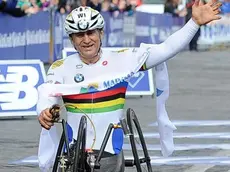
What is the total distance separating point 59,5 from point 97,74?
2038cm

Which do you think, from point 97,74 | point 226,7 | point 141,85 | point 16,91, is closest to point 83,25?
point 97,74

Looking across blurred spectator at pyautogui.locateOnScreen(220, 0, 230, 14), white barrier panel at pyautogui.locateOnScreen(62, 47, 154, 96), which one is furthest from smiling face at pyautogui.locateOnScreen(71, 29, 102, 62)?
blurred spectator at pyautogui.locateOnScreen(220, 0, 230, 14)

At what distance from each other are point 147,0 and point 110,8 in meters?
12.6

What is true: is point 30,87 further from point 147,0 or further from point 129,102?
point 147,0

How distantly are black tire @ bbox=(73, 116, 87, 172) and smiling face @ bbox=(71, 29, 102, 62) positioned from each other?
0.48 metres

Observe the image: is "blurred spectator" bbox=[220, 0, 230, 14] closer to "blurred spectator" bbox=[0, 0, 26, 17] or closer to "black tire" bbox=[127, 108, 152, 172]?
"blurred spectator" bbox=[0, 0, 26, 17]

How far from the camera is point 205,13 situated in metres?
6.21

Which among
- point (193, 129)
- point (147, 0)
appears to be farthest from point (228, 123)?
point (147, 0)

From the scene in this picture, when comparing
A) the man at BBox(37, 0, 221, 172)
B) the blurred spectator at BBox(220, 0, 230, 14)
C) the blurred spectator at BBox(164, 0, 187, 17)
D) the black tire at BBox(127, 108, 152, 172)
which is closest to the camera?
the black tire at BBox(127, 108, 152, 172)

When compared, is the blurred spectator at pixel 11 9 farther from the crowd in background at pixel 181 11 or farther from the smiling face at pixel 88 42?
the smiling face at pixel 88 42

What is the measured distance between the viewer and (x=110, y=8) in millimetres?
29531

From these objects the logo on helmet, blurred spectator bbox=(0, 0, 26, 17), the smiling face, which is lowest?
blurred spectator bbox=(0, 0, 26, 17)

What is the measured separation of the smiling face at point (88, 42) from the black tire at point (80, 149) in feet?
1.58

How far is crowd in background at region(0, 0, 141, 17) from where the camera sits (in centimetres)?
2211
